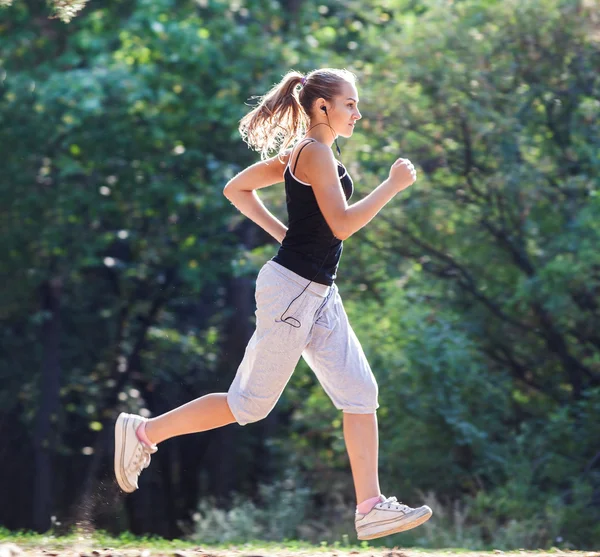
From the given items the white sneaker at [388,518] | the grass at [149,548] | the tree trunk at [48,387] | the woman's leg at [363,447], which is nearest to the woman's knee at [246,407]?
the woman's leg at [363,447]

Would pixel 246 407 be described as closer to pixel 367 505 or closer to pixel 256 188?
pixel 367 505

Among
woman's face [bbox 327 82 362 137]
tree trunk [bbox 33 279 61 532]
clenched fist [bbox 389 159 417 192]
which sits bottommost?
tree trunk [bbox 33 279 61 532]

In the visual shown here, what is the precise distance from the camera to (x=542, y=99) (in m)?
10.6

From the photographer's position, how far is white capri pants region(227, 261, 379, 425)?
155 inches

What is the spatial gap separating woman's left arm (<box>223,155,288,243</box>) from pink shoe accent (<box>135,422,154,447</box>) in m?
0.97

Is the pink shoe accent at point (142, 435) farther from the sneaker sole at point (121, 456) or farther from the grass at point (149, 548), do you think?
the grass at point (149, 548)

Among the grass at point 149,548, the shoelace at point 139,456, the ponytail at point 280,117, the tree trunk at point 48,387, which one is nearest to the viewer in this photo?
the ponytail at point 280,117

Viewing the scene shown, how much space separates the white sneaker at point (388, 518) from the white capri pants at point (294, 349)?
383 millimetres

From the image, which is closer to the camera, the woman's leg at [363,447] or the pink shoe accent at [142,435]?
the woman's leg at [363,447]

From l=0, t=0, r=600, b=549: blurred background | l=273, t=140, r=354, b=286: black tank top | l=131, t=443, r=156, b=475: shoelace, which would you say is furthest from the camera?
l=0, t=0, r=600, b=549: blurred background

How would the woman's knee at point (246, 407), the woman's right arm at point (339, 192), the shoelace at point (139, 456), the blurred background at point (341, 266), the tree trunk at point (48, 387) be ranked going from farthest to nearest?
1. the tree trunk at point (48, 387)
2. the blurred background at point (341, 266)
3. the shoelace at point (139, 456)
4. the woman's knee at point (246, 407)
5. the woman's right arm at point (339, 192)

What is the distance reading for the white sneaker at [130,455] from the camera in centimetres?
428

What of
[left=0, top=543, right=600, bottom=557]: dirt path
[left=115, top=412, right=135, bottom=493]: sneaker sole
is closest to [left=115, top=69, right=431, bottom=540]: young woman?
[left=115, top=412, right=135, bottom=493]: sneaker sole

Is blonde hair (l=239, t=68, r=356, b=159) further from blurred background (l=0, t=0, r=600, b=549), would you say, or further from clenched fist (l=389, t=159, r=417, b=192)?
blurred background (l=0, t=0, r=600, b=549)
